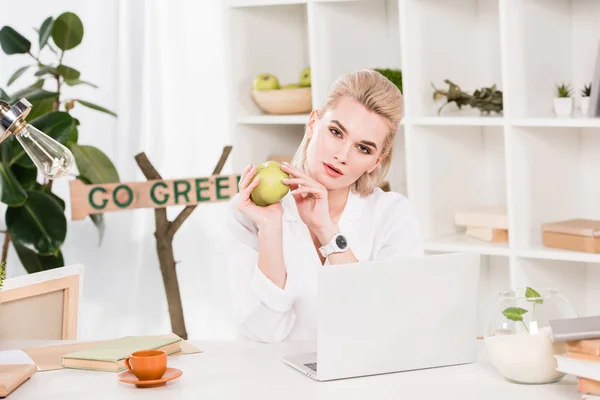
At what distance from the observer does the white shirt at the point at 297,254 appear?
230cm

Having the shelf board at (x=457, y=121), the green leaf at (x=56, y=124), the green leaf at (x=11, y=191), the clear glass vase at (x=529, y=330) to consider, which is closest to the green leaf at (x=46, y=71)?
the green leaf at (x=56, y=124)

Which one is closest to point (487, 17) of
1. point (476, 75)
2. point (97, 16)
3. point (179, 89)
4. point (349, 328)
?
point (476, 75)

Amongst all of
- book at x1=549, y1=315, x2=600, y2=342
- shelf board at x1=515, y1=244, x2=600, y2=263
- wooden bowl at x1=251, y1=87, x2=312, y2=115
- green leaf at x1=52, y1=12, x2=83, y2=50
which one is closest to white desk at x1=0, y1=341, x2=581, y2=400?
book at x1=549, y1=315, x2=600, y2=342

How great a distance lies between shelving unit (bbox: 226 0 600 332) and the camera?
328 cm

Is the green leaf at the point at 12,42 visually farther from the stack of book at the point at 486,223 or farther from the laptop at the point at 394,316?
the laptop at the point at 394,316

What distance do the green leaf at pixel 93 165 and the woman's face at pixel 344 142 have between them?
132cm

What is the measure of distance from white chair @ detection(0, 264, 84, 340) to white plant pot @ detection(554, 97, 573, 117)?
1711 mm

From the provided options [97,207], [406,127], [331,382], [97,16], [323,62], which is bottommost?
[331,382]

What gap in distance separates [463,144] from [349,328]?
6.35ft

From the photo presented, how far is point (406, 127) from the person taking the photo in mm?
3479

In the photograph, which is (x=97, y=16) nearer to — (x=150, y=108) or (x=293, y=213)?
(x=150, y=108)

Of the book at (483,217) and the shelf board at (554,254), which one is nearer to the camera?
the shelf board at (554,254)

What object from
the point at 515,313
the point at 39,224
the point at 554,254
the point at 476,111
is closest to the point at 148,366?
the point at 515,313

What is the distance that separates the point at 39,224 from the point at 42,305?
3.22ft
